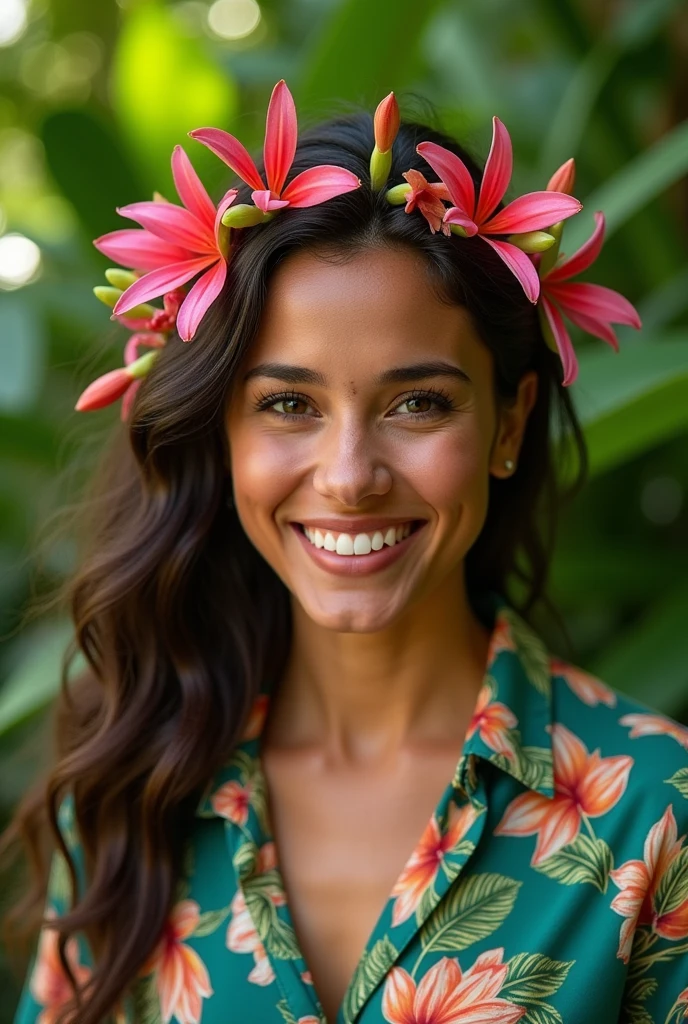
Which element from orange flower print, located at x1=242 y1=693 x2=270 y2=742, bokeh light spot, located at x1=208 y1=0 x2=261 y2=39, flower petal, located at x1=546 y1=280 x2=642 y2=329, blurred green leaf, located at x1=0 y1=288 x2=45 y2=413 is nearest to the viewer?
flower petal, located at x1=546 y1=280 x2=642 y2=329

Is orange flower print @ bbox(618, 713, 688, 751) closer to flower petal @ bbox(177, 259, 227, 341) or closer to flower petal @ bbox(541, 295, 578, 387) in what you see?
flower petal @ bbox(541, 295, 578, 387)

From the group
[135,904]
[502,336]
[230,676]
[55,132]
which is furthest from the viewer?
[55,132]

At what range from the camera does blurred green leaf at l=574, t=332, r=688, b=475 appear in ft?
4.33

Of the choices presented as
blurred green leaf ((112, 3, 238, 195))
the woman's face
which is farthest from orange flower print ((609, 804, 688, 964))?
blurred green leaf ((112, 3, 238, 195))

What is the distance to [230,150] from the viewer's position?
106 cm

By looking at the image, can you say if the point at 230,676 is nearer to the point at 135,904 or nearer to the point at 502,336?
the point at 135,904

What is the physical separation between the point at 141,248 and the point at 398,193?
0.87 feet

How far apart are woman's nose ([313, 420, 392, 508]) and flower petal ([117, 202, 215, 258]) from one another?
0.23 metres

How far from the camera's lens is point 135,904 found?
1.30 meters

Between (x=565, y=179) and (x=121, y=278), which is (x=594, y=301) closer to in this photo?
(x=565, y=179)

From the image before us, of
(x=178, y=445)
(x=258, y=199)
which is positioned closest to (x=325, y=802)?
(x=178, y=445)

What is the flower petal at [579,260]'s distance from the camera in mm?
1217

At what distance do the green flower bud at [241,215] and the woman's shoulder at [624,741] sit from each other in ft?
2.04

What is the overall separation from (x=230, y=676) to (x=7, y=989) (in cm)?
135
